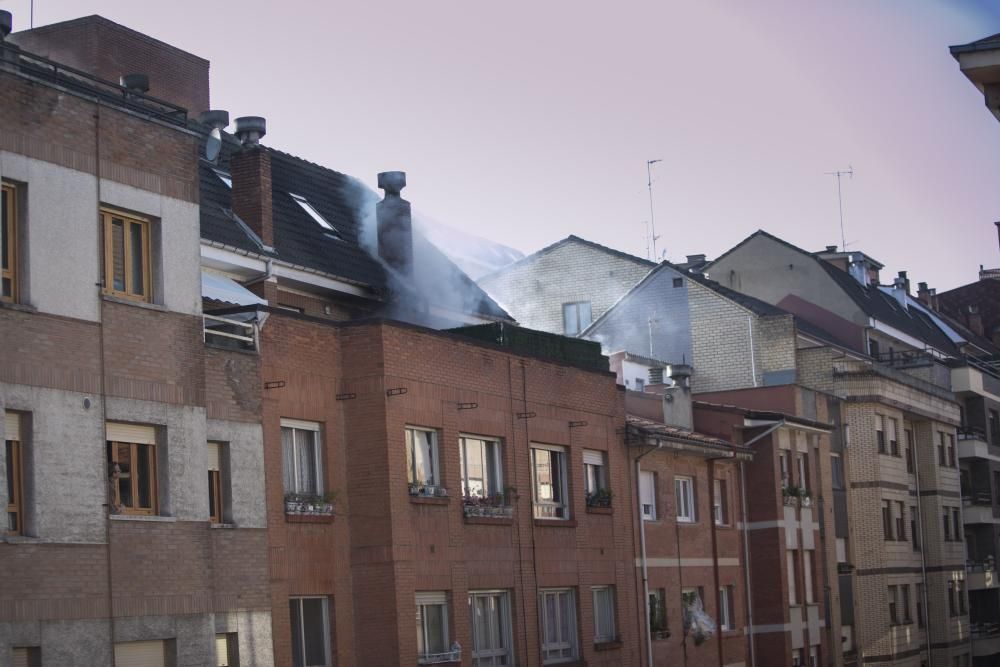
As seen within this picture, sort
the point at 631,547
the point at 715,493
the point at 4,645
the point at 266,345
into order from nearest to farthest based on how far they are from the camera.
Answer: the point at 4,645 → the point at 266,345 → the point at 631,547 → the point at 715,493

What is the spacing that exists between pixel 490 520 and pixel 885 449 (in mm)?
31229

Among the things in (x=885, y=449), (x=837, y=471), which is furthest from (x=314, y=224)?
(x=885, y=449)

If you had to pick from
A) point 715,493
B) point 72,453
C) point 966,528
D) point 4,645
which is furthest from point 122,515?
point 966,528

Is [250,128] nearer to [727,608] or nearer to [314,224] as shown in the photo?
[314,224]

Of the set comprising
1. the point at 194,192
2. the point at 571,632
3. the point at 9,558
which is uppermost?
the point at 194,192

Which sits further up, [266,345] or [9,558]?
[266,345]

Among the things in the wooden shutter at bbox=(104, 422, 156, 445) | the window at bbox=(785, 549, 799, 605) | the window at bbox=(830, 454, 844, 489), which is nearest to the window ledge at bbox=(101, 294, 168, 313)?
the wooden shutter at bbox=(104, 422, 156, 445)

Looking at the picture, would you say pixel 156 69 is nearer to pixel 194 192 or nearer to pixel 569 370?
pixel 569 370

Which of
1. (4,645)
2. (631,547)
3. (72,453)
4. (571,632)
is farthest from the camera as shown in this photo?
(631,547)

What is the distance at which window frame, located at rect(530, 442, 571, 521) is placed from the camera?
111 feet

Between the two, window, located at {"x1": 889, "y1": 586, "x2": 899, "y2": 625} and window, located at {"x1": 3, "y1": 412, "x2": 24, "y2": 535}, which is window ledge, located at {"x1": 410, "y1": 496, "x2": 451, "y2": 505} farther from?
window, located at {"x1": 889, "y1": 586, "x2": 899, "y2": 625}

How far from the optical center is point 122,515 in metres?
22.4

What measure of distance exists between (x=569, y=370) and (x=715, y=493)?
9.83 m

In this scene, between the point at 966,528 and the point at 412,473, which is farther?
the point at 966,528
